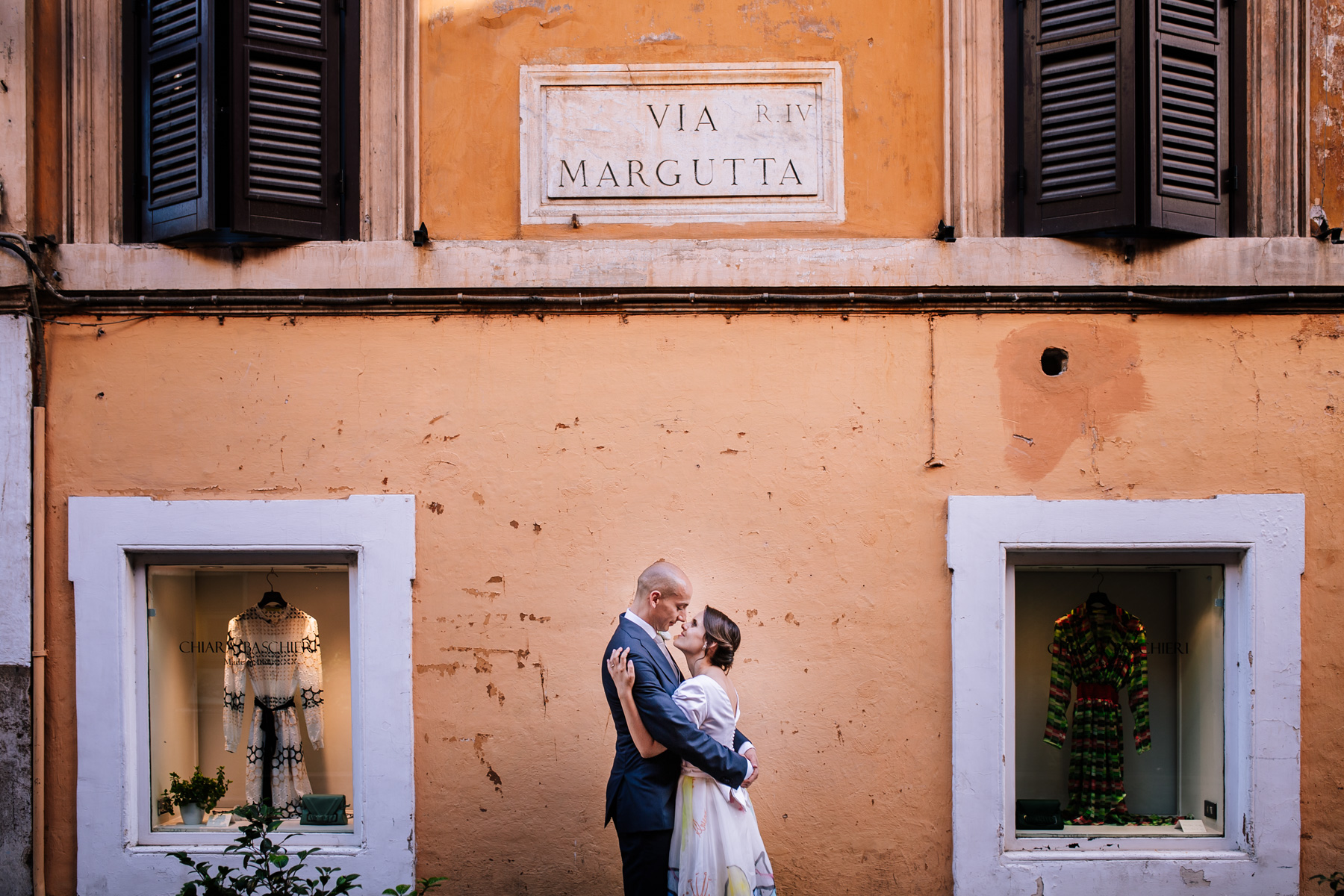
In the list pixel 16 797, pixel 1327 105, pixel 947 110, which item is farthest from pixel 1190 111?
pixel 16 797

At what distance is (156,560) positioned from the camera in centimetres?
475

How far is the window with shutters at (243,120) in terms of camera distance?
4707 millimetres

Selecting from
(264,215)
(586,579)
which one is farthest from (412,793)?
(264,215)

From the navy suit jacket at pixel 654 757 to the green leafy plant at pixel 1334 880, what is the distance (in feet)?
9.10

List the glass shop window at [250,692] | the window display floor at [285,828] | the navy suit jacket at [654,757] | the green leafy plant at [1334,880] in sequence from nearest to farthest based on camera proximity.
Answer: the navy suit jacket at [654,757], the green leafy plant at [1334,880], the window display floor at [285,828], the glass shop window at [250,692]

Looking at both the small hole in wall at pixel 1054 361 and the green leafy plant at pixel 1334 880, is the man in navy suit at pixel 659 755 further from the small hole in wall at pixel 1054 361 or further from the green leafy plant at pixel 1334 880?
the green leafy plant at pixel 1334 880

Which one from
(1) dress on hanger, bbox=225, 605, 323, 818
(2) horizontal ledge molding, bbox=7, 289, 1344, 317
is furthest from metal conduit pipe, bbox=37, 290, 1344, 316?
(1) dress on hanger, bbox=225, 605, 323, 818

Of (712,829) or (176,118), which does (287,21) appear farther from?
(712,829)

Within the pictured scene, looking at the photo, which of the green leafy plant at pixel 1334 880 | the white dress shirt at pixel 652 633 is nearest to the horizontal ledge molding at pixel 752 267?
the white dress shirt at pixel 652 633

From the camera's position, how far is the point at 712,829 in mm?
3826

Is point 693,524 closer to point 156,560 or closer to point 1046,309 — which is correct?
point 1046,309

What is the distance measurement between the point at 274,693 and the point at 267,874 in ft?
4.18

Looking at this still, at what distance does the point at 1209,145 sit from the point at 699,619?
136 inches

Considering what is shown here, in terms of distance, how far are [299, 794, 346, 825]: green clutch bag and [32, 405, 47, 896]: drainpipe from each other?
117 centimetres
